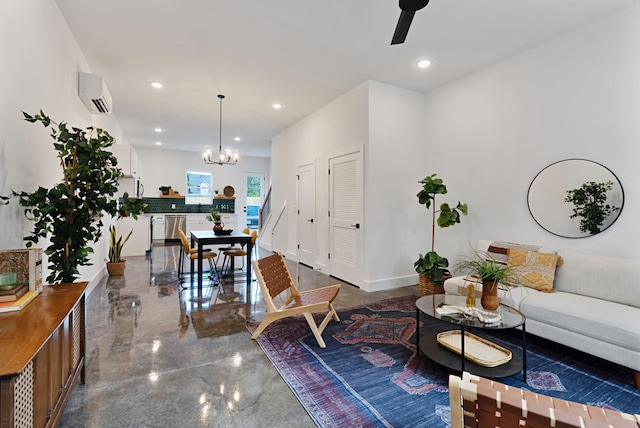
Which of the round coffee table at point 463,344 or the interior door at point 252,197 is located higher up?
→ the interior door at point 252,197

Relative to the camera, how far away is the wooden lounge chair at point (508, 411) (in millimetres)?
798

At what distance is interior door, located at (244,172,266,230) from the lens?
440 inches

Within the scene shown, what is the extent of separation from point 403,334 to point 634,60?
331 centimetres

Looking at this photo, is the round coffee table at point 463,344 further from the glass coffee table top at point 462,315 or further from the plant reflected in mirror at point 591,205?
the plant reflected in mirror at point 591,205

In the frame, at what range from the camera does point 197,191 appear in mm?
10484

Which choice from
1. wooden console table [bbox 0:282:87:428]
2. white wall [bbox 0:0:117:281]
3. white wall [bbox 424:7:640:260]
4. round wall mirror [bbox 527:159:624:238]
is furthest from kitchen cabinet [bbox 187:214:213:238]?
round wall mirror [bbox 527:159:624:238]

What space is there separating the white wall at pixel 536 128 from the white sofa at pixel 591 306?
1.02 feet

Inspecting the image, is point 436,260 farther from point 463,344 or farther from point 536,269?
point 463,344

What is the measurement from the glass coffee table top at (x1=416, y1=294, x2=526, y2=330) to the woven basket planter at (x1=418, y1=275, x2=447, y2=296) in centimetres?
132

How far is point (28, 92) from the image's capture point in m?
2.28

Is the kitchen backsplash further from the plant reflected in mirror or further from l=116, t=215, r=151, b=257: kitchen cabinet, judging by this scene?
the plant reflected in mirror

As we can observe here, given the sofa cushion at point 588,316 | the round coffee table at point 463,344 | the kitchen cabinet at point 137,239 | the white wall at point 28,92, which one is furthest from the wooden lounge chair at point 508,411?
the kitchen cabinet at point 137,239

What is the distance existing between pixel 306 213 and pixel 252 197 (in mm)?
5754

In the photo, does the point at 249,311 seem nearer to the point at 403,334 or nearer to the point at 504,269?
the point at 403,334
